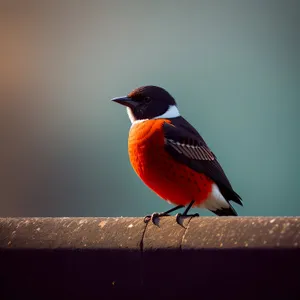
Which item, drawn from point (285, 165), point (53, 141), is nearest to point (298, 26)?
point (285, 165)

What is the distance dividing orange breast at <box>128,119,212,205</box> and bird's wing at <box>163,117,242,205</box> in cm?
4

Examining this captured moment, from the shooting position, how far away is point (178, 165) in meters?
6.24

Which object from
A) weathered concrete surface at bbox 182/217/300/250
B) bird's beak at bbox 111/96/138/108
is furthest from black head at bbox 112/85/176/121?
weathered concrete surface at bbox 182/217/300/250

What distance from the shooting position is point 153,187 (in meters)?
6.32

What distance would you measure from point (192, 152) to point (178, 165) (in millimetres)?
203

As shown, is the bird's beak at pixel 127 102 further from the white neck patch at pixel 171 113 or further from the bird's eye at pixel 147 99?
the white neck patch at pixel 171 113

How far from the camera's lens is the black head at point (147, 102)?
6.88 metres

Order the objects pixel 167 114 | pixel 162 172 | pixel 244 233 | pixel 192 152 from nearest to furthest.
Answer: pixel 244 233
pixel 162 172
pixel 192 152
pixel 167 114
